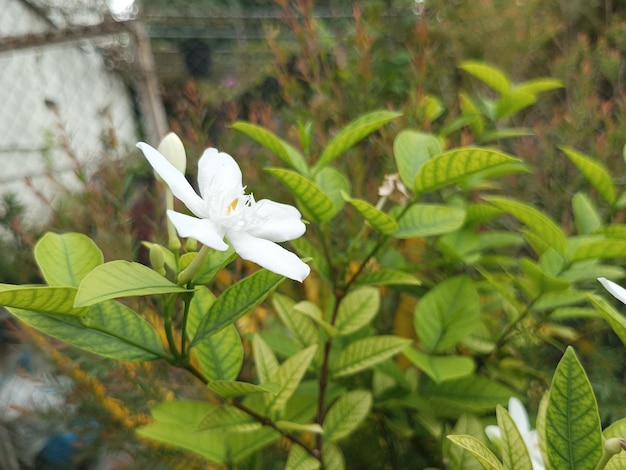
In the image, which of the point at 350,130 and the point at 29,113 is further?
the point at 29,113

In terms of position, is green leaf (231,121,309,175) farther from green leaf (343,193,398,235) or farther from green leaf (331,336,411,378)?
green leaf (331,336,411,378)

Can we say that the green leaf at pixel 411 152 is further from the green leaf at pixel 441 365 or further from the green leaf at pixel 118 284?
the green leaf at pixel 118 284

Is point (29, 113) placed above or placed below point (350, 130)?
above

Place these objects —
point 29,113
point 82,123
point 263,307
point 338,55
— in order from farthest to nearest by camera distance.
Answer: point 82,123 < point 29,113 < point 338,55 < point 263,307

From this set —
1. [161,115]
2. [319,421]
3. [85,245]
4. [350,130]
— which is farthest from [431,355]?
[161,115]

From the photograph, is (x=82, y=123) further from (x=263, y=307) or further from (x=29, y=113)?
(x=263, y=307)

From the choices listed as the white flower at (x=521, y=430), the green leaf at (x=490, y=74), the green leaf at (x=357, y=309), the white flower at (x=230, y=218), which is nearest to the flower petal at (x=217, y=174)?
the white flower at (x=230, y=218)

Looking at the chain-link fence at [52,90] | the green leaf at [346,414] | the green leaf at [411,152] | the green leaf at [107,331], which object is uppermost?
the chain-link fence at [52,90]
